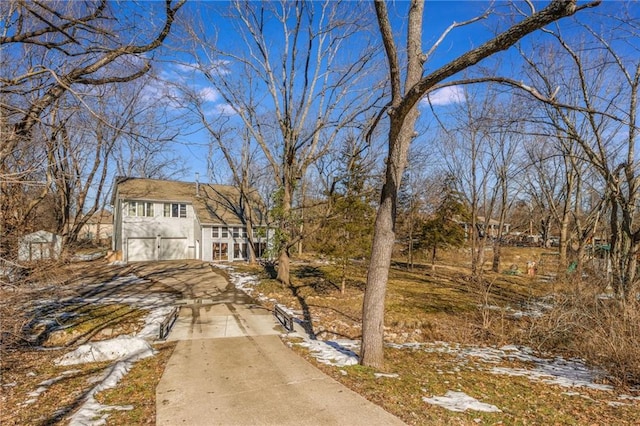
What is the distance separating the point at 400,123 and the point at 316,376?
4.46 m

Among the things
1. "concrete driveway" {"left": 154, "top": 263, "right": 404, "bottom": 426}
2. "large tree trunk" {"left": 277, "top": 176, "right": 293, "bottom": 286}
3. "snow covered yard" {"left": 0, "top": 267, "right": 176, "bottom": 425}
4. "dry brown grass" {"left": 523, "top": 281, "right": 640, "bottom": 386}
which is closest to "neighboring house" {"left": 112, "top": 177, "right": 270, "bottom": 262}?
"large tree trunk" {"left": 277, "top": 176, "right": 293, "bottom": 286}

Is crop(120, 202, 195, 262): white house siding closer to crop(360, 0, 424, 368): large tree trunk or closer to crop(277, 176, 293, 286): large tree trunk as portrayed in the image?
crop(277, 176, 293, 286): large tree trunk

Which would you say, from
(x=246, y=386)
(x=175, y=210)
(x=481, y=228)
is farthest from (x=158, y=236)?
(x=481, y=228)

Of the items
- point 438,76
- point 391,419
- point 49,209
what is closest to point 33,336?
point 391,419

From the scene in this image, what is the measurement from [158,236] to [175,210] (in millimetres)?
2501

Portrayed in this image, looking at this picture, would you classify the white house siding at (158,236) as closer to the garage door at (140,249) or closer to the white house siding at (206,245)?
the garage door at (140,249)

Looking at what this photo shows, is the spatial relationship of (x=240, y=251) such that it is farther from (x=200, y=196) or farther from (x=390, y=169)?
(x=390, y=169)

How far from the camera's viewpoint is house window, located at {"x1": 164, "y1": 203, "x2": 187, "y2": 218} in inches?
1128

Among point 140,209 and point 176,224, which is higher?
point 140,209

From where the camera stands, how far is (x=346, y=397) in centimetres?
506

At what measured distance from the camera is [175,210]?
29016mm

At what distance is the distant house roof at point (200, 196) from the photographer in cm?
2767

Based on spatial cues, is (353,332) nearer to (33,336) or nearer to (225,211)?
(33,336)

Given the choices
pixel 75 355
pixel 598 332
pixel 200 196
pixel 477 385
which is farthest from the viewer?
pixel 200 196
